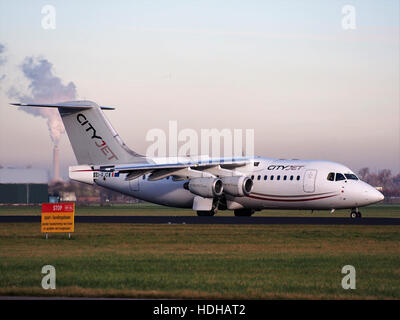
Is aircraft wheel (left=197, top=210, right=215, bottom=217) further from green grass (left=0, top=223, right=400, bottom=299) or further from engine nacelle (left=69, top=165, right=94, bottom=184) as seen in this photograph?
green grass (left=0, top=223, right=400, bottom=299)

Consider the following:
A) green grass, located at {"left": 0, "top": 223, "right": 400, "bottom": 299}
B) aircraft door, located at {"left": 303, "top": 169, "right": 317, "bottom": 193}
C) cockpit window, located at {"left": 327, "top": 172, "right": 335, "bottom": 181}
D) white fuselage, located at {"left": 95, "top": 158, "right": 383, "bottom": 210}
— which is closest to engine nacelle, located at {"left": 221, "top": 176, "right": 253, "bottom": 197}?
white fuselage, located at {"left": 95, "top": 158, "right": 383, "bottom": 210}

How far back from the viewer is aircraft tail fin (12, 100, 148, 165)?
55.7m

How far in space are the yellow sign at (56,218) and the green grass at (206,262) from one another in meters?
0.71

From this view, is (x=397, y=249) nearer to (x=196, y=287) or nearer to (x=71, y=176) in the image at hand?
(x=196, y=287)

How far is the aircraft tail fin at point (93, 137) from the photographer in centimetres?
5566

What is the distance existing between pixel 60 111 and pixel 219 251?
101ft

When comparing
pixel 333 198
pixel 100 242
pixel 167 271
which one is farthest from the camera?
pixel 333 198

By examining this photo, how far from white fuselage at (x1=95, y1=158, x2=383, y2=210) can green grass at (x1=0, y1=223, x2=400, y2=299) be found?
11.5 m

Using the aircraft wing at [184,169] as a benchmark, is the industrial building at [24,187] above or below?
below

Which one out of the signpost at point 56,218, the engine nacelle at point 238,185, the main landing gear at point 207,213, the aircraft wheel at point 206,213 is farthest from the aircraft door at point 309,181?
the signpost at point 56,218

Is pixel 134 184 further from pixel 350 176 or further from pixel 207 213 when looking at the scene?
pixel 350 176

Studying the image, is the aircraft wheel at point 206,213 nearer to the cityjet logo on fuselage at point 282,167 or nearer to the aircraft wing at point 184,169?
the aircraft wing at point 184,169
